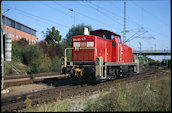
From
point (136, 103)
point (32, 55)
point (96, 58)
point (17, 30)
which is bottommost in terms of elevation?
point (136, 103)

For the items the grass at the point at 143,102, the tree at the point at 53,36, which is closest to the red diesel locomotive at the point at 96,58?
the grass at the point at 143,102

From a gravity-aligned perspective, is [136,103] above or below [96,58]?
below

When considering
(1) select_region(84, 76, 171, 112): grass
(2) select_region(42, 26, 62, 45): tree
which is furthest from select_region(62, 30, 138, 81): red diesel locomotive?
(2) select_region(42, 26, 62, 45): tree

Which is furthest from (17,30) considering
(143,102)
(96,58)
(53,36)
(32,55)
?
(143,102)

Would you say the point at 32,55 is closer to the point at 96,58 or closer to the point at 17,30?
the point at 96,58

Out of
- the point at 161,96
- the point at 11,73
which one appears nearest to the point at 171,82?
the point at 161,96

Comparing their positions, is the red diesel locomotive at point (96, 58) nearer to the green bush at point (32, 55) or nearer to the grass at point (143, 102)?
the grass at point (143, 102)

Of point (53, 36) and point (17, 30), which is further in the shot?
point (17, 30)

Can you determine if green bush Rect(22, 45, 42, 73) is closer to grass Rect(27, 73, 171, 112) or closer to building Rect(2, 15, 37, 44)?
grass Rect(27, 73, 171, 112)

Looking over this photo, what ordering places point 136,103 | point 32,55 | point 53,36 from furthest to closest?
point 53,36, point 32,55, point 136,103

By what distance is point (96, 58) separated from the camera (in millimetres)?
10188

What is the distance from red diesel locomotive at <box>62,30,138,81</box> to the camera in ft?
33.7

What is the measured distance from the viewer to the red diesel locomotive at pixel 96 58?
10.3m

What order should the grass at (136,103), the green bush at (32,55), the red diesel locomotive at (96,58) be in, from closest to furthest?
the grass at (136,103) → the red diesel locomotive at (96,58) → the green bush at (32,55)
